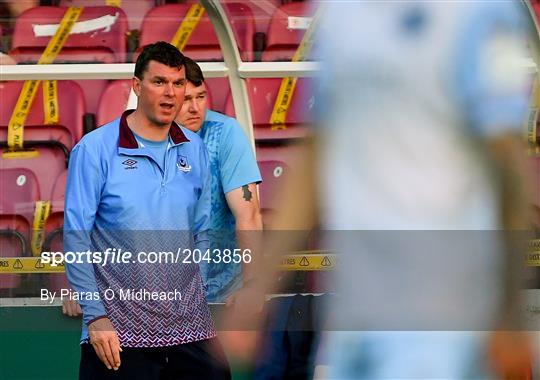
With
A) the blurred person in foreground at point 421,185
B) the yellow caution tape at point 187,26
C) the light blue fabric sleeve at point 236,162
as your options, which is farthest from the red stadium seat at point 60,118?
the blurred person in foreground at point 421,185

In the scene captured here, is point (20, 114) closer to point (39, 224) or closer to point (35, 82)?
point (35, 82)

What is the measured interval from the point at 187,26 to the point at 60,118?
0.47 m

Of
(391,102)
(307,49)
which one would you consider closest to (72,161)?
(307,49)

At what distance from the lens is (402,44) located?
1582 millimetres

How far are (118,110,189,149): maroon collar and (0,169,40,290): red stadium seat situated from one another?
0.37 meters

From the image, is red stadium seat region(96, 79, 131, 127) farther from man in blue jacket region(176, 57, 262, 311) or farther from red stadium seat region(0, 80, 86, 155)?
man in blue jacket region(176, 57, 262, 311)

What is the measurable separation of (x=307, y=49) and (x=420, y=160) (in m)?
1.69

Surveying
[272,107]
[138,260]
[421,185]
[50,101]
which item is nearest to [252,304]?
[421,185]

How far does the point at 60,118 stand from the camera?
134 inches

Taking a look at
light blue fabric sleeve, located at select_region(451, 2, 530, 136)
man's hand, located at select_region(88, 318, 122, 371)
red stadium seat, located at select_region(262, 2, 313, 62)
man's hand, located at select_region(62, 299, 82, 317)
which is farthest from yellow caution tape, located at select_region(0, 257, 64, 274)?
light blue fabric sleeve, located at select_region(451, 2, 530, 136)

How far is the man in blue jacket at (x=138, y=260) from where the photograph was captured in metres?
3.06

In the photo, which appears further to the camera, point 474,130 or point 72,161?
point 72,161

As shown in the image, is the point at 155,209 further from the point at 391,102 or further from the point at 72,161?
the point at 391,102

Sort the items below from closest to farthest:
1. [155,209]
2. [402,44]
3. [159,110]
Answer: [402,44]
[155,209]
[159,110]
